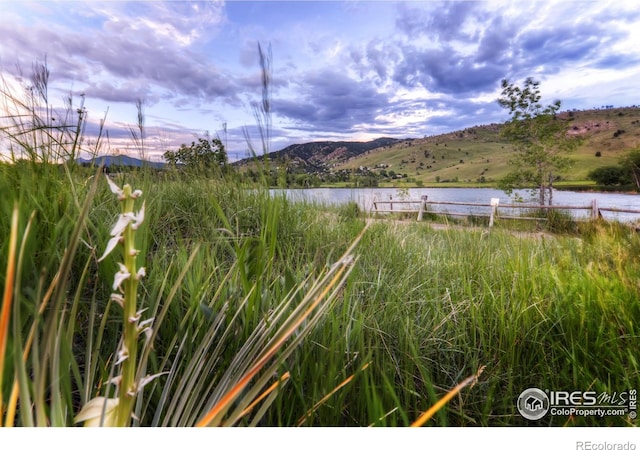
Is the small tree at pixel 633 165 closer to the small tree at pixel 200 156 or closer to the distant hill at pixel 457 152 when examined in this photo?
the distant hill at pixel 457 152

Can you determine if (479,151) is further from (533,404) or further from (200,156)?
(200,156)

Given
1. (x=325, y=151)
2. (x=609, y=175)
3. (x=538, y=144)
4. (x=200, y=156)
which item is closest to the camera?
(x=609, y=175)

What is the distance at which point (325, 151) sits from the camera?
1.96m

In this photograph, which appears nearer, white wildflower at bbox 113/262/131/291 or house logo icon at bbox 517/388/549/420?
white wildflower at bbox 113/262/131/291

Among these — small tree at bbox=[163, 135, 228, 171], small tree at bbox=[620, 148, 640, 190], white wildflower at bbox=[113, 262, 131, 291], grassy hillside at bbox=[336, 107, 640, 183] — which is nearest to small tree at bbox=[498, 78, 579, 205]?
grassy hillside at bbox=[336, 107, 640, 183]

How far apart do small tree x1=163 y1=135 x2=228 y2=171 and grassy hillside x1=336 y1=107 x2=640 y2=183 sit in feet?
2.99

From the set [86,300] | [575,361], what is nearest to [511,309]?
[575,361]

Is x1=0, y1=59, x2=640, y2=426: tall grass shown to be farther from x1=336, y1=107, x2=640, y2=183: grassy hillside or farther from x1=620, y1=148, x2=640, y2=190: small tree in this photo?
x1=336, y1=107, x2=640, y2=183: grassy hillside

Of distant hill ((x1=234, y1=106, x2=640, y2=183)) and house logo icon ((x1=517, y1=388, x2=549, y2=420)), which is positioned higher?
distant hill ((x1=234, y1=106, x2=640, y2=183))

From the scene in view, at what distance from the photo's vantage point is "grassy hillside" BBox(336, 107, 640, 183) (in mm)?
1642

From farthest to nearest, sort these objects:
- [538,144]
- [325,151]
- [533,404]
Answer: [538,144] → [325,151] → [533,404]

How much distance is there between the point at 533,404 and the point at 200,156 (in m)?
2.73

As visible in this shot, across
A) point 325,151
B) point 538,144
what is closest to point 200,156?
point 325,151
